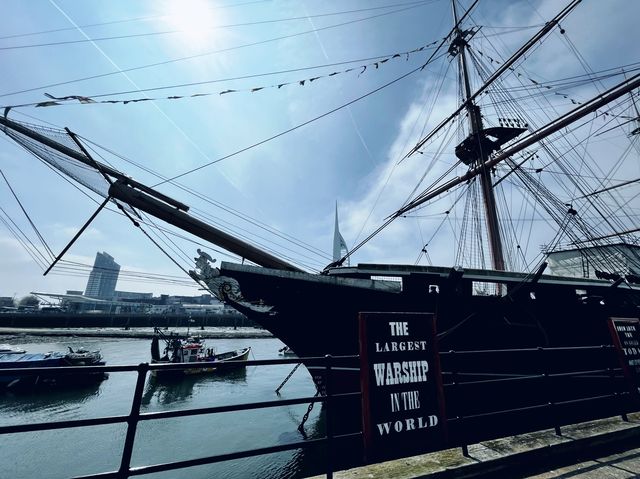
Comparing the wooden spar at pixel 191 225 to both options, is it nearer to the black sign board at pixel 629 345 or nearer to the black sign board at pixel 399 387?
the black sign board at pixel 399 387

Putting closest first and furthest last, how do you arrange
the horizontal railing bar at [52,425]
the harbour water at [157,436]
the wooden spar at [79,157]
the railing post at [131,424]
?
the horizontal railing bar at [52,425] < the railing post at [131,424] < the wooden spar at [79,157] < the harbour water at [157,436]

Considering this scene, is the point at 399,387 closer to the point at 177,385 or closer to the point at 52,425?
the point at 52,425

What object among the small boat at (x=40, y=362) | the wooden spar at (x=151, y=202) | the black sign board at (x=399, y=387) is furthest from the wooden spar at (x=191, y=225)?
the small boat at (x=40, y=362)

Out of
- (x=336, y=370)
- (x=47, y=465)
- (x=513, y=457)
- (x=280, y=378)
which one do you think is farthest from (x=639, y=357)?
(x=280, y=378)

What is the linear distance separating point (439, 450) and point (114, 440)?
1164cm

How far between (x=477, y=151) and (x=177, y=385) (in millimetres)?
25179

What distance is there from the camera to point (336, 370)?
8.61 metres

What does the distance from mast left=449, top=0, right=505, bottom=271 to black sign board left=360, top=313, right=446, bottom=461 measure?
13.4 metres

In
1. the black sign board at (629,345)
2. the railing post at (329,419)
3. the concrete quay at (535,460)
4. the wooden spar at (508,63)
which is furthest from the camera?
the wooden spar at (508,63)

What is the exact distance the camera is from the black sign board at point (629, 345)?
14.1ft

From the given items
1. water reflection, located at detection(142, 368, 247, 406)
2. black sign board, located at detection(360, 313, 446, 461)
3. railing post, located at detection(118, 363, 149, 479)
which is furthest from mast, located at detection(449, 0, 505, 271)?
water reflection, located at detection(142, 368, 247, 406)

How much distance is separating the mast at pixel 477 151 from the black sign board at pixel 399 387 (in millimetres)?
13419

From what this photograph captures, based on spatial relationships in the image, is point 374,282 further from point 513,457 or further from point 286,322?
point 513,457

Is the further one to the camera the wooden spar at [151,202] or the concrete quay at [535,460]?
the wooden spar at [151,202]
